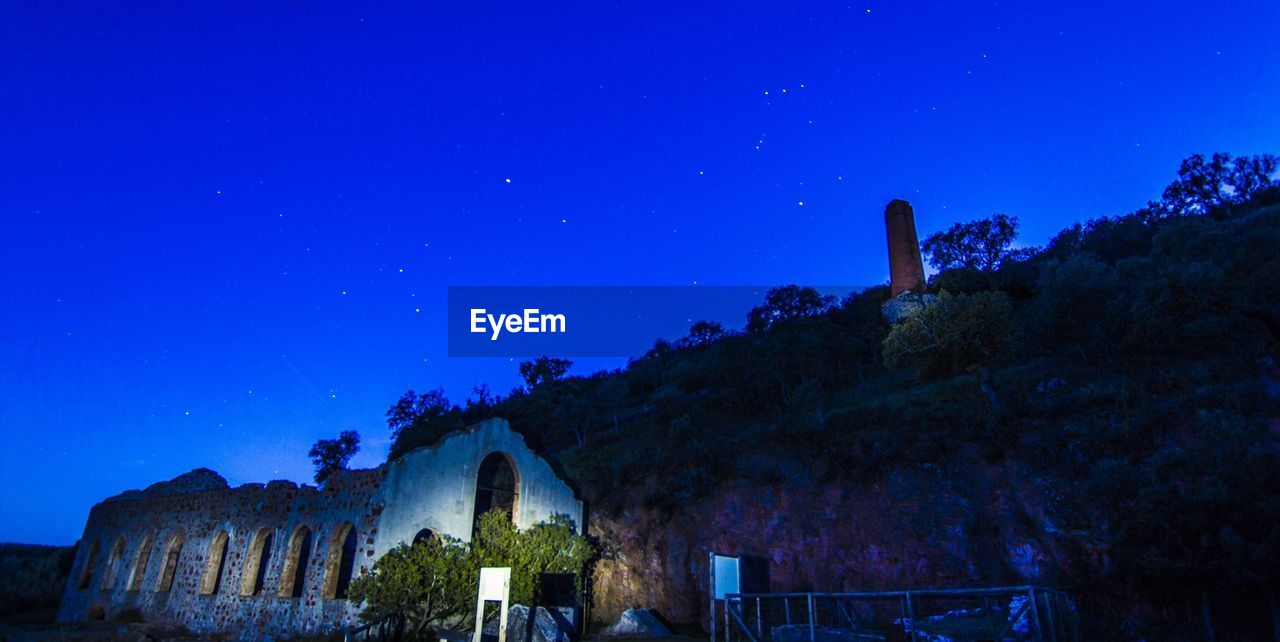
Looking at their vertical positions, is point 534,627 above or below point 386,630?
below

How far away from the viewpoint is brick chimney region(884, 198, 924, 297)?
5225 centimetres

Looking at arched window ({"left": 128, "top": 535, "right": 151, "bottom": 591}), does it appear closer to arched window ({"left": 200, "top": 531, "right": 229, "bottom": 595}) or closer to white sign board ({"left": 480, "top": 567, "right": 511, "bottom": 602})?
arched window ({"left": 200, "top": 531, "right": 229, "bottom": 595})

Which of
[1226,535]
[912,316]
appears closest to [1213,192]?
[912,316]

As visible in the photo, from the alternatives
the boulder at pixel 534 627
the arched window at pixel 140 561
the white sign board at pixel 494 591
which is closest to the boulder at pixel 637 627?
the boulder at pixel 534 627

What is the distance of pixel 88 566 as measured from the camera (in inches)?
1057

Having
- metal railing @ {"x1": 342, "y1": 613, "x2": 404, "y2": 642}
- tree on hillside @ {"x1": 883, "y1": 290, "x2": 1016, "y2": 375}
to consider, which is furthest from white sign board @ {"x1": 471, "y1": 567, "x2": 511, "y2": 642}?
tree on hillside @ {"x1": 883, "y1": 290, "x2": 1016, "y2": 375}

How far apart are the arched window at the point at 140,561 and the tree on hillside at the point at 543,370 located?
53162mm

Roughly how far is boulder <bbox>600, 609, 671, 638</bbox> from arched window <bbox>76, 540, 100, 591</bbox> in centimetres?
2317

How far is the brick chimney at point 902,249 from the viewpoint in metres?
52.2

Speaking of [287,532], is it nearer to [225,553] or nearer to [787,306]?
[225,553]

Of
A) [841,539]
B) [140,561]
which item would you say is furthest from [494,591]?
[140,561]

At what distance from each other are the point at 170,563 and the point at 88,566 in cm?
651

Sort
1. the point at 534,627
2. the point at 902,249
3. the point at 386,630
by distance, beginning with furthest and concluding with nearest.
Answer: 1. the point at 902,249
2. the point at 534,627
3. the point at 386,630

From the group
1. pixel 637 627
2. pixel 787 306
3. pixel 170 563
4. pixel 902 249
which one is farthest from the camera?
pixel 787 306
